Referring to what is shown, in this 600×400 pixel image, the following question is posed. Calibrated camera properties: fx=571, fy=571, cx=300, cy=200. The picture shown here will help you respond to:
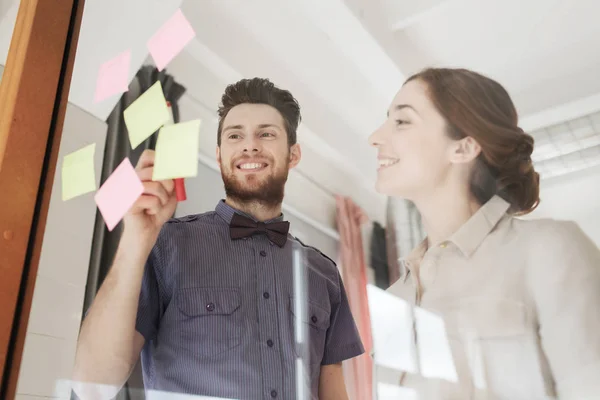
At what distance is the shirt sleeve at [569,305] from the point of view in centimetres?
69

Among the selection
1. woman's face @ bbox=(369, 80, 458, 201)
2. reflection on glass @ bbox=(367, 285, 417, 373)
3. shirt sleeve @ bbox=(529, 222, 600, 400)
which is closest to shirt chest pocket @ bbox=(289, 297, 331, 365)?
reflection on glass @ bbox=(367, 285, 417, 373)

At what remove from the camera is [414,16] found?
964 millimetres

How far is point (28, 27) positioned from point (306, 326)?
80cm

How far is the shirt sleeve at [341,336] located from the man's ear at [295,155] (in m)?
0.22

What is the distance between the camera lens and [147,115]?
1164mm

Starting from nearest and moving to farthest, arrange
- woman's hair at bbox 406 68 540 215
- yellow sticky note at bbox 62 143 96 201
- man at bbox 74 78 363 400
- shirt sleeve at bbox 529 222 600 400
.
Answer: shirt sleeve at bbox 529 222 600 400 → woman's hair at bbox 406 68 540 215 → man at bbox 74 78 363 400 → yellow sticky note at bbox 62 143 96 201

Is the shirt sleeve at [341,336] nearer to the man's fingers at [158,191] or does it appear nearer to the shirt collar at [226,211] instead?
the shirt collar at [226,211]

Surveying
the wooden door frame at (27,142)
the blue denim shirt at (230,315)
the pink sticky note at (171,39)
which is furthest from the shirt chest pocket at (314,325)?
the pink sticky note at (171,39)

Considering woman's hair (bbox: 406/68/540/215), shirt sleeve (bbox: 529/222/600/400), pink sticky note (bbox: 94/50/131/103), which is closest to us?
shirt sleeve (bbox: 529/222/600/400)

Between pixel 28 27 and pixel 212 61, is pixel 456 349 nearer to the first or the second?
pixel 212 61

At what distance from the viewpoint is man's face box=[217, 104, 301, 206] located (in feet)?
3.35

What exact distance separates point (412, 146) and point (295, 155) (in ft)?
0.74

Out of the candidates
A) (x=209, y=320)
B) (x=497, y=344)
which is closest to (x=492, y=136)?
(x=497, y=344)

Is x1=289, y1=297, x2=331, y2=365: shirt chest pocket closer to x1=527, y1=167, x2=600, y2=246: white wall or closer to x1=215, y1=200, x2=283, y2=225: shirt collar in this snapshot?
x1=215, y1=200, x2=283, y2=225: shirt collar
